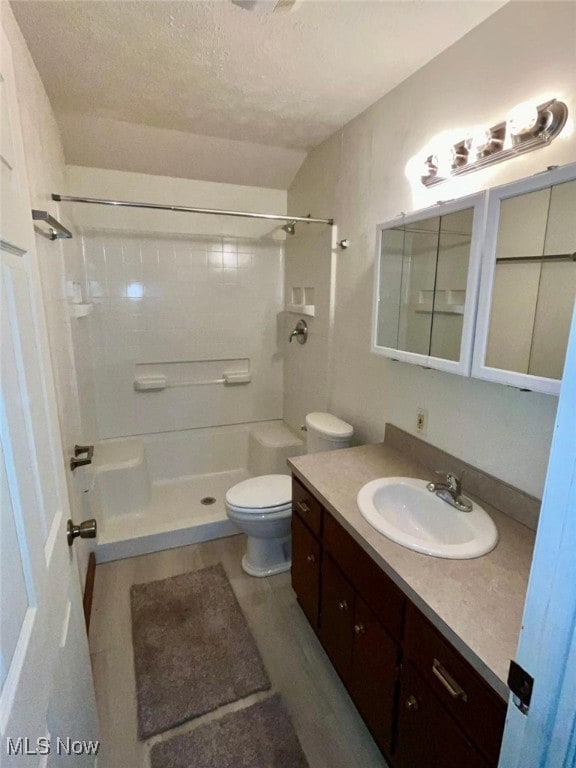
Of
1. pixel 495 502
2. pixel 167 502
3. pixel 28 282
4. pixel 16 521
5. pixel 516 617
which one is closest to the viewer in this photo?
pixel 16 521

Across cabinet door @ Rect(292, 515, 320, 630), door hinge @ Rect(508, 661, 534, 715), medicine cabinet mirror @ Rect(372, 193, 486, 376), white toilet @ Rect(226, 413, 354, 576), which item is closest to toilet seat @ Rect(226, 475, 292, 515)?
white toilet @ Rect(226, 413, 354, 576)

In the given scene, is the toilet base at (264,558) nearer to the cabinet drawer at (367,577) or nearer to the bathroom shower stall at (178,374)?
the bathroom shower stall at (178,374)

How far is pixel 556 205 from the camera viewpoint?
99cm

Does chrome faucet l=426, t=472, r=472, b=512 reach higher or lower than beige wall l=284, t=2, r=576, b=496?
lower

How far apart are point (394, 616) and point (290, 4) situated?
5.94 feet

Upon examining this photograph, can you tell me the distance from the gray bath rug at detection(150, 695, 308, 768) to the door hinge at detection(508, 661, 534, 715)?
3.53ft

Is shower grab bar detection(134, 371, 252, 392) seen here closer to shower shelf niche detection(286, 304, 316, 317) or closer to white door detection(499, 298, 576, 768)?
shower shelf niche detection(286, 304, 316, 317)

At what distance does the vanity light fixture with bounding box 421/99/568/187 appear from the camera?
993mm

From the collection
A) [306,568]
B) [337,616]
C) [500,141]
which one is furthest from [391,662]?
[500,141]

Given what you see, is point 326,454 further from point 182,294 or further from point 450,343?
point 182,294

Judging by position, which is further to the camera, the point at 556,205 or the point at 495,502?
the point at 495,502

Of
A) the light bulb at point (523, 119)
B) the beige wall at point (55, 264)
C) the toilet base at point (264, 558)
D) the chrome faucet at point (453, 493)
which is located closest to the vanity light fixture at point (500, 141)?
the light bulb at point (523, 119)

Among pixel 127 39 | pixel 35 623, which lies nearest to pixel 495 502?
pixel 35 623

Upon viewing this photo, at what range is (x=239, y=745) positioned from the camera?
1.30m
